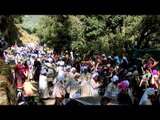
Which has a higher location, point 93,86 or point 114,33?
point 114,33

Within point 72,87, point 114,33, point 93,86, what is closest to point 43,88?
point 72,87

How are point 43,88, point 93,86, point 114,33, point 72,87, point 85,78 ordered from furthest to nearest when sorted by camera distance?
point 114,33 < point 43,88 < point 85,78 < point 72,87 < point 93,86

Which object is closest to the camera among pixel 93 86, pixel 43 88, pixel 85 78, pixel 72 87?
pixel 93 86

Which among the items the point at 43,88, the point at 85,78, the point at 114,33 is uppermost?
the point at 114,33

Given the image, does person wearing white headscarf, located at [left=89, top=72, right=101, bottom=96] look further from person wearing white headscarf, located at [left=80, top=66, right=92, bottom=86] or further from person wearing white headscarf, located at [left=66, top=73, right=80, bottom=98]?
person wearing white headscarf, located at [left=66, top=73, right=80, bottom=98]

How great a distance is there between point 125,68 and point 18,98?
14.9 ft

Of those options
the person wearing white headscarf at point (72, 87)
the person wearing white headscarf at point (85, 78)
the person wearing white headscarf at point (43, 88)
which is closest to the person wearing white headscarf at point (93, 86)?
the person wearing white headscarf at point (85, 78)

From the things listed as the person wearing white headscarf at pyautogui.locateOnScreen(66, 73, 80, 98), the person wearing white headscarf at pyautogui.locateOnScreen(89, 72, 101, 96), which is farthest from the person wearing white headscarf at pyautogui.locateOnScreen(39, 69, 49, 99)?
the person wearing white headscarf at pyautogui.locateOnScreen(89, 72, 101, 96)

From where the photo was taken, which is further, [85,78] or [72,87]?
[85,78]

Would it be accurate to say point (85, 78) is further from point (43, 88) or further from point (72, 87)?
point (43, 88)

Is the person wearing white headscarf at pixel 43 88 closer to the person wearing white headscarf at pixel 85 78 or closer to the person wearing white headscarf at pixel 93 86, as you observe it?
the person wearing white headscarf at pixel 85 78
